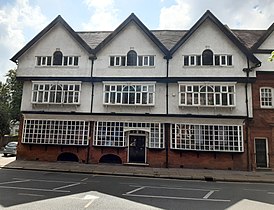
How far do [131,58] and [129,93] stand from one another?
3.10m

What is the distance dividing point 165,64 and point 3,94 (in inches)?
1320

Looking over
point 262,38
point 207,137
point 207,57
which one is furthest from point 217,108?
point 262,38

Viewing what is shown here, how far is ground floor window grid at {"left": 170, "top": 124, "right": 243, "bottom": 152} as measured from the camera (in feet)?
55.0

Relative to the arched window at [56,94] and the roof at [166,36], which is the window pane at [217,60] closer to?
the roof at [166,36]

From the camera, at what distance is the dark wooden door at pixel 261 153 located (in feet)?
55.8

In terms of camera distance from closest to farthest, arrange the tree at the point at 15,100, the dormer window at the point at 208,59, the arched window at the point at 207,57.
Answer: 1. the dormer window at the point at 208,59
2. the arched window at the point at 207,57
3. the tree at the point at 15,100

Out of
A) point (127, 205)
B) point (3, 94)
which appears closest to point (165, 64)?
point (127, 205)

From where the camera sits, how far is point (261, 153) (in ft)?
56.2

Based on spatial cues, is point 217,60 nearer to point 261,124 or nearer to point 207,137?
point 261,124

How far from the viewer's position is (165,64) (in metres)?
18.1

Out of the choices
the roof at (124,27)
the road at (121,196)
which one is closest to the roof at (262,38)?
the roof at (124,27)

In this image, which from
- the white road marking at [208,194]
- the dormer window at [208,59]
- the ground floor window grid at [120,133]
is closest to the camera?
the white road marking at [208,194]

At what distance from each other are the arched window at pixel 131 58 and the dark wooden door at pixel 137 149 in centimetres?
610

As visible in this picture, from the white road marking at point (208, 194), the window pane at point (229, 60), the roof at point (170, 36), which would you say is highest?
the roof at point (170, 36)
